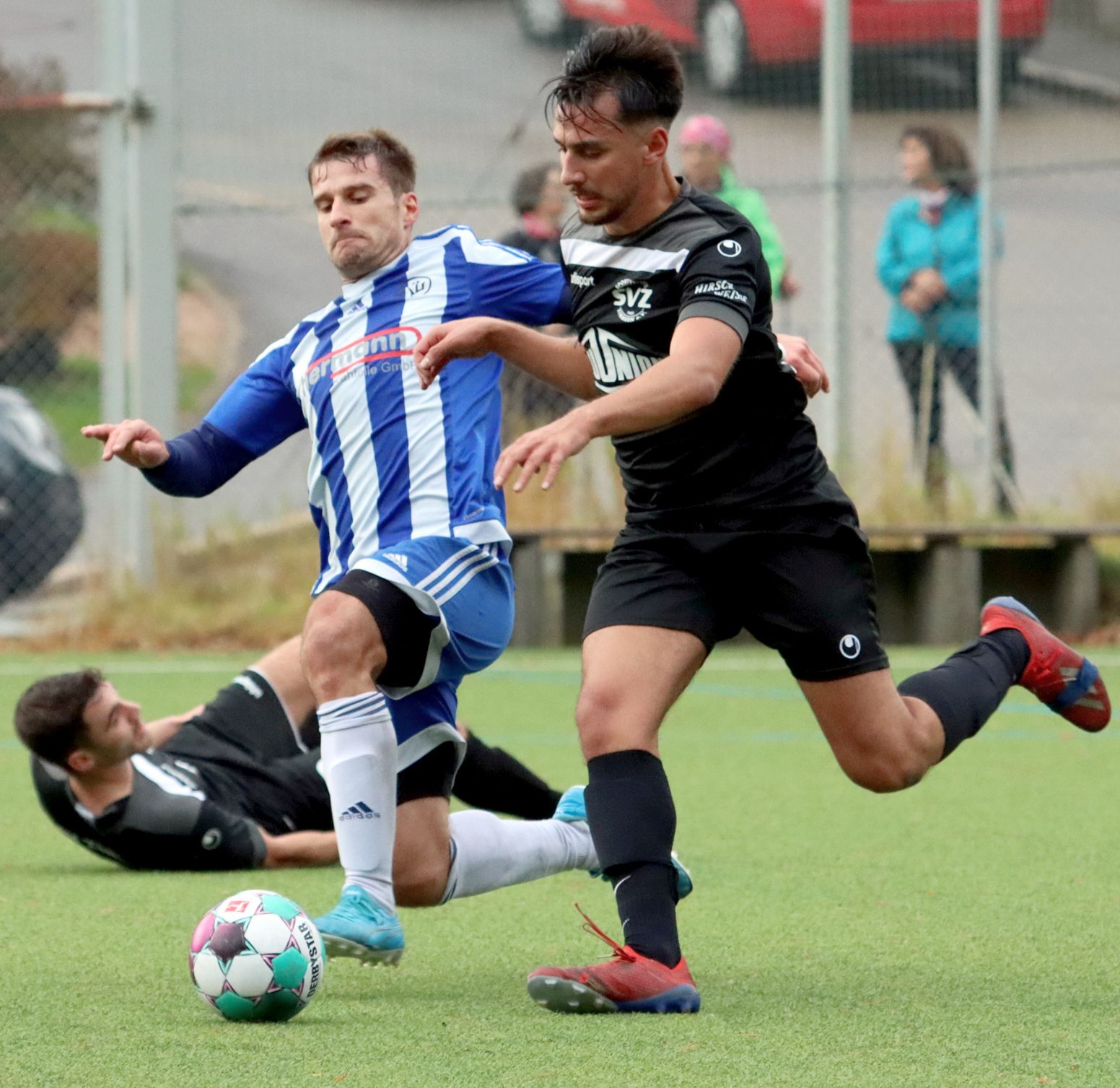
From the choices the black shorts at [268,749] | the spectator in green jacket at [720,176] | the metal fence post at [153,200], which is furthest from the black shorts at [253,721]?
the metal fence post at [153,200]

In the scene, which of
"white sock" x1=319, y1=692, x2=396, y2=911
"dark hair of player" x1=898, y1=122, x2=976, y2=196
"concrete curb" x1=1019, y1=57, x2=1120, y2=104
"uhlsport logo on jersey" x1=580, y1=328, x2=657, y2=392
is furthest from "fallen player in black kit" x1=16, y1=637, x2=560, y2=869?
"concrete curb" x1=1019, y1=57, x2=1120, y2=104

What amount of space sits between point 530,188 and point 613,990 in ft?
25.8

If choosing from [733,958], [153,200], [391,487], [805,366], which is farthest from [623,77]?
[153,200]

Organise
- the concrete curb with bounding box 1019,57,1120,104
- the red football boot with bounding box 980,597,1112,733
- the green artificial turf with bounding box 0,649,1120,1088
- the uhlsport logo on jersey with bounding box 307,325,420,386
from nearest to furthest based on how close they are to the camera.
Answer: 1. the green artificial turf with bounding box 0,649,1120,1088
2. the uhlsport logo on jersey with bounding box 307,325,420,386
3. the red football boot with bounding box 980,597,1112,733
4. the concrete curb with bounding box 1019,57,1120,104

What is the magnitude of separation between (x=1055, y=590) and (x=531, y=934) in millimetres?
6857

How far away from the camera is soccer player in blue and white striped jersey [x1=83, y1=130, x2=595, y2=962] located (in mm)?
4176

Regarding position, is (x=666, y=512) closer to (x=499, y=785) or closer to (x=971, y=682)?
(x=971, y=682)

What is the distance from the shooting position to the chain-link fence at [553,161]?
11.1m

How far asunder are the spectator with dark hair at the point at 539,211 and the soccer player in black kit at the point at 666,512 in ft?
21.6

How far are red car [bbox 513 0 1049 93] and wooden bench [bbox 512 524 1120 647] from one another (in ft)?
8.92

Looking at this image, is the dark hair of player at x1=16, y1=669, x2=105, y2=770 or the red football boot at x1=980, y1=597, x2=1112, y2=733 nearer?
the red football boot at x1=980, y1=597, x2=1112, y2=733

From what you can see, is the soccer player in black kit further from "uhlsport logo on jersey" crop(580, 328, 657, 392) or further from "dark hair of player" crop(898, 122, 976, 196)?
"dark hair of player" crop(898, 122, 976, 196)

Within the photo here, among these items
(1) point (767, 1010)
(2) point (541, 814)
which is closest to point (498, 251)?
(2) point (541, 814)

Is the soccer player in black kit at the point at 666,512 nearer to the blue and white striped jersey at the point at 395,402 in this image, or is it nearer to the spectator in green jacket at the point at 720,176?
the blue and white striped jersey at the point at 395,402
